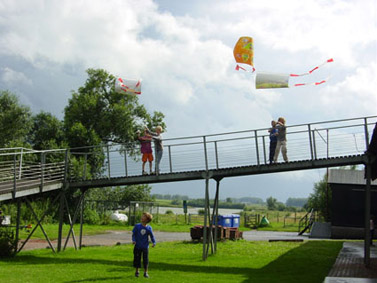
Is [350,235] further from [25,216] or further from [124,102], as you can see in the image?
[124,102]

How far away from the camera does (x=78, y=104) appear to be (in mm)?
52312

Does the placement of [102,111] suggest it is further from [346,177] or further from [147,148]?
[147,148]

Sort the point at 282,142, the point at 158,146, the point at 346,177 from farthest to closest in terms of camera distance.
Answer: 1. the point at 346,177
2. the point at 158,146
3. the point at 282,142

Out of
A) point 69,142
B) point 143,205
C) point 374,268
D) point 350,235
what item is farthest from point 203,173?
point 69,142

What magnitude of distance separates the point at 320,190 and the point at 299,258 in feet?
135

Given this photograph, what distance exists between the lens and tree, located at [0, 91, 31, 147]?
5192cm

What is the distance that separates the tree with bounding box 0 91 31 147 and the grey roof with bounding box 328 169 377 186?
3185 cm

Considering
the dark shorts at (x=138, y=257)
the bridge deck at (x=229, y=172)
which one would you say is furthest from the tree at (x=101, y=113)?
the dark shorts at (x=138, y=257)

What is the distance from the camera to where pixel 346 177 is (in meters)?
34.7

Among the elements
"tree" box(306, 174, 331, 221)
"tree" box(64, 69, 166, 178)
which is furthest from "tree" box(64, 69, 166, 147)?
"tree" box(306, 174, 331, 221)

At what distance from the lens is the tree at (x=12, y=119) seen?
5192 cm

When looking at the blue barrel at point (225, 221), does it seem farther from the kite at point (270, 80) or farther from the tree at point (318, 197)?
the tree at point (318, 197)

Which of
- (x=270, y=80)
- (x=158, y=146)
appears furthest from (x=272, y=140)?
(x=158, y=146)

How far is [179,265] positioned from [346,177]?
21.1 meters
